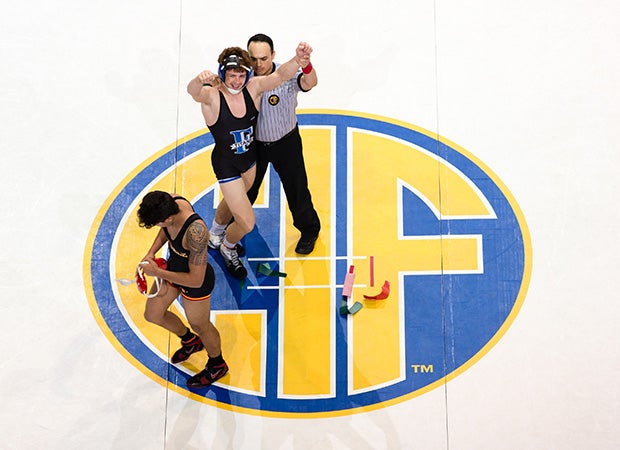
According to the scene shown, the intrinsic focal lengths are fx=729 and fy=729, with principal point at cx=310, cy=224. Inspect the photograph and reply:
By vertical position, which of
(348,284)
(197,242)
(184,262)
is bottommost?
(348,284)

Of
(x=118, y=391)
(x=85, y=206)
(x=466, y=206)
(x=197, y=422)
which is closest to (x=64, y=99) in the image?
(x=85, y=206)

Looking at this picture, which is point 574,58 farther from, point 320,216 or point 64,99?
point 64,99

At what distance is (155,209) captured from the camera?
13.4ft

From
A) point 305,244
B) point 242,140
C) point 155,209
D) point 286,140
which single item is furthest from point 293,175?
point 155,209

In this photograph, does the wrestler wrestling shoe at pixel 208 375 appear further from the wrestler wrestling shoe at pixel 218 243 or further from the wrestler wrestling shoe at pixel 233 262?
the wrestler wrestling shoe at pixel 218 243

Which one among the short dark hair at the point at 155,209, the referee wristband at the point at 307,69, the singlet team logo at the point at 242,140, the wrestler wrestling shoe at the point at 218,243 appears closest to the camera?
the short dark hair at the point at 155,209

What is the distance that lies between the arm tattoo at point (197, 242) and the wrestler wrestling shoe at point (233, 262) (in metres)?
0.87

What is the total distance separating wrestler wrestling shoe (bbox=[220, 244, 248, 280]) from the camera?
5215 mm

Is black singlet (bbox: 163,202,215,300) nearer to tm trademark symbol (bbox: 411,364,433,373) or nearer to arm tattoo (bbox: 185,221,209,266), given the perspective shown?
arm tattoo (bbox: 185,221,209,266)

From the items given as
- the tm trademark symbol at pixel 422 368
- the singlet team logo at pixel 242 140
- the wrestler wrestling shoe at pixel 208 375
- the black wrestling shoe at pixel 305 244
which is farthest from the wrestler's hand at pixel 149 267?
the tm trademark symbol at pixel 422 368

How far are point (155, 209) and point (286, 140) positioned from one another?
110 cm

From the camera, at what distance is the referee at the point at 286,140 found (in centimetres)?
451

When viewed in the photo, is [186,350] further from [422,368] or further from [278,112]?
[278,112]

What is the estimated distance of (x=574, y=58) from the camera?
5742mm
